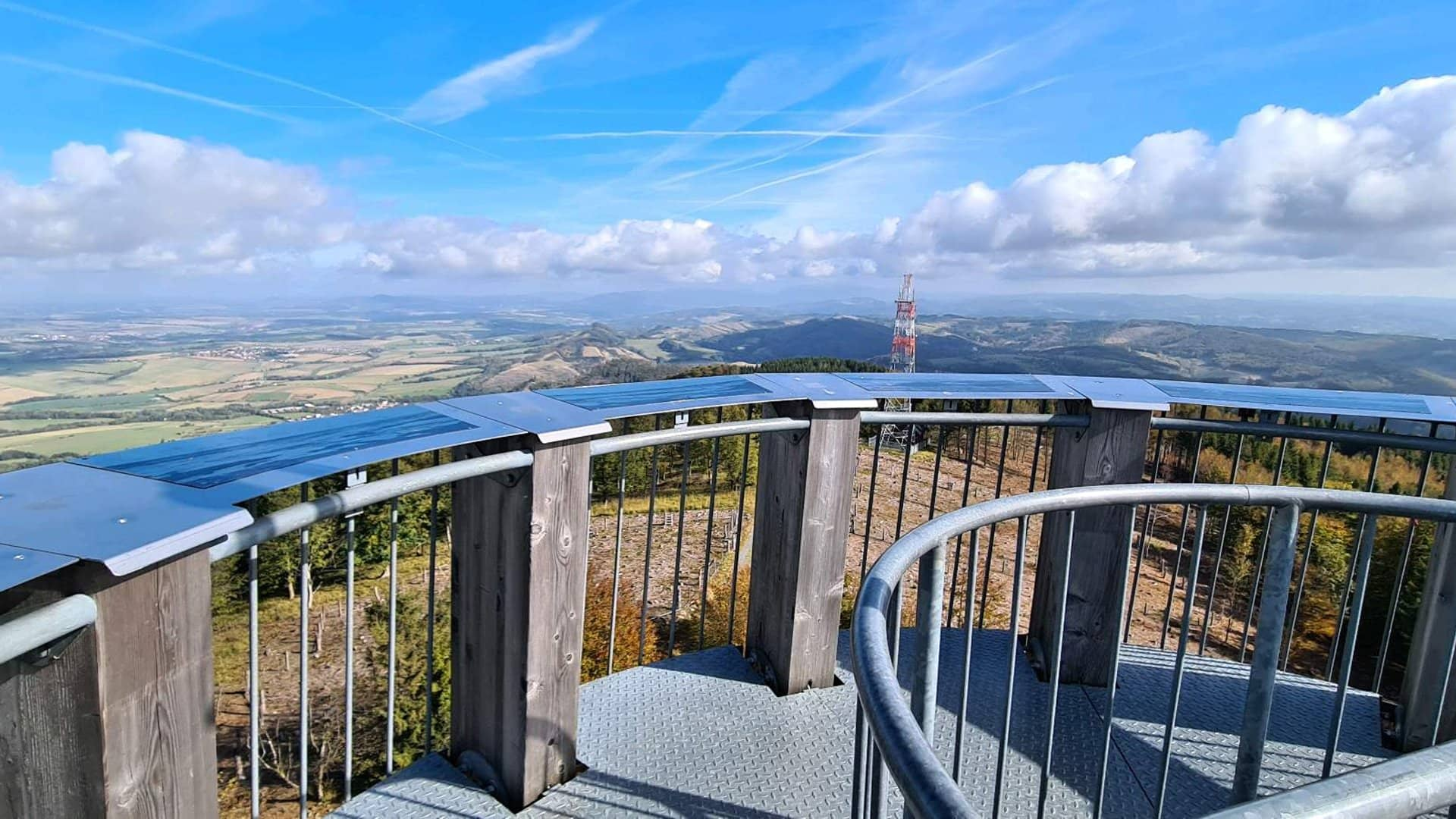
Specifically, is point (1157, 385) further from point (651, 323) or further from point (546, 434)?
point (651, 323)

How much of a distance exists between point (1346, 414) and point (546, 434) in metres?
3.21

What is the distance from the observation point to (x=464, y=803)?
2.49 m

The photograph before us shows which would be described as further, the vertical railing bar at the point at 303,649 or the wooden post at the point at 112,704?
the vertical railing bar at the point at 303,649

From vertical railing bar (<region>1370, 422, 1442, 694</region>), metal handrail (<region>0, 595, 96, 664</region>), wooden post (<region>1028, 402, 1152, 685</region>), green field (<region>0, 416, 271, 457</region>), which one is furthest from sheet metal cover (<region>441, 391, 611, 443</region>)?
green field (<region>0, 416, 271, 457</region>)

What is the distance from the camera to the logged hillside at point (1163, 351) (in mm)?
45438

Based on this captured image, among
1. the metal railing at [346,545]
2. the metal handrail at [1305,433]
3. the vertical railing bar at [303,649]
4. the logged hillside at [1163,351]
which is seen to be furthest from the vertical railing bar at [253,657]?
the logged hillside at [1163,351]

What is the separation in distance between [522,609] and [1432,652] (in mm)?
3411

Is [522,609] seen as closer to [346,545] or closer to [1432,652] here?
[346,545]

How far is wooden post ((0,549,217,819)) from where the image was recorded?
1390 millimetres

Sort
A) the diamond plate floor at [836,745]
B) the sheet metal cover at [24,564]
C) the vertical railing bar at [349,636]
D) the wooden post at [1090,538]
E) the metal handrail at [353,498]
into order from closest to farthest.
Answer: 1. the sheet metal cover at [24,564]
2. the metal handrail at [353,498]
3. the vertical railing bar at [349,636]
4. the diamond plate floor at [836,745]
5. the wooden post at [1090,538]

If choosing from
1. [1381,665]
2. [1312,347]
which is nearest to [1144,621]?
[1381,665]

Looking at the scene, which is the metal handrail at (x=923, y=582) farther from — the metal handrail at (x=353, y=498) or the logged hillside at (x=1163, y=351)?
the logged hillside at (x=1163, y=351)

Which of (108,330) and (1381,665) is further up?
(1381,665)

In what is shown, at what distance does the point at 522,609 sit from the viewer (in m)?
2.43
